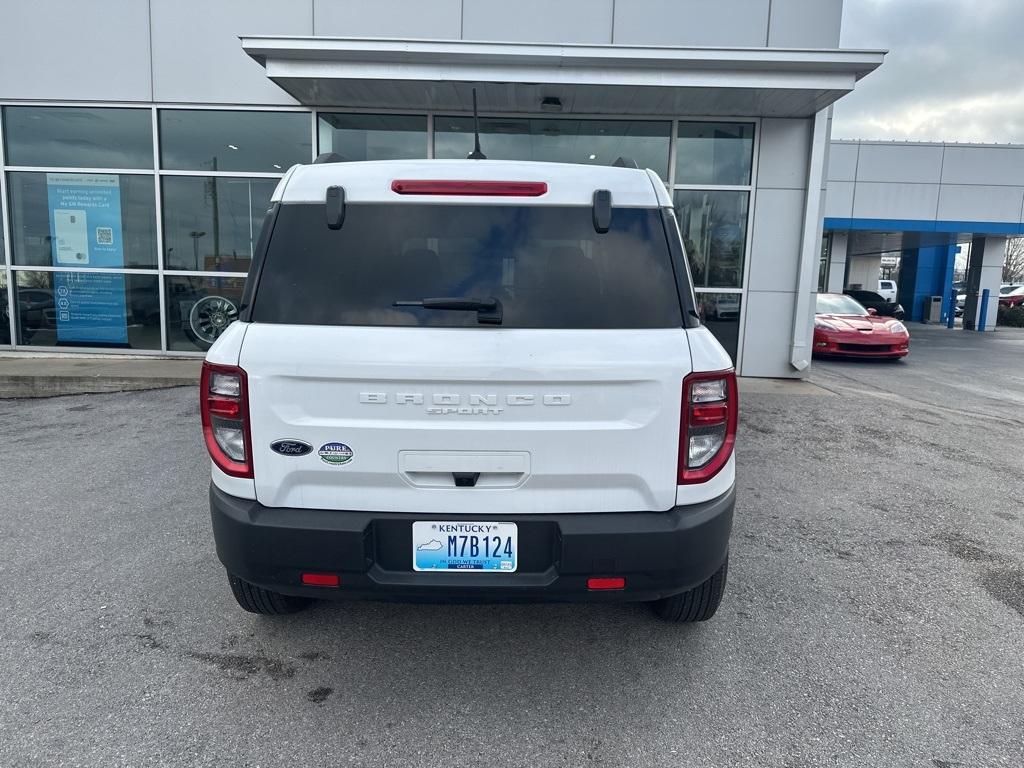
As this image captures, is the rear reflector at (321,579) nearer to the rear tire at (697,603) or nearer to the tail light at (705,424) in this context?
the tail light at (705,424)

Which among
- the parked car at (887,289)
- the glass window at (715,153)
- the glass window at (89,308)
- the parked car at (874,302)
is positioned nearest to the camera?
the glass window at (715,153)

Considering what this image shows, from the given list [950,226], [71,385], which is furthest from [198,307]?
[950,226]

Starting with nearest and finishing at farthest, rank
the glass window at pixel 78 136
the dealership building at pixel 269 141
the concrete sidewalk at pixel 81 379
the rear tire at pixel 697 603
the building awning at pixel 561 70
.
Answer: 1. the rear tire at pixel 697 603
2. the building awning at pixel 561 70
3. the concrete sidewalk at pixel 81 379
4. the dealership building at pixel 269 141
5. the glass window at pixel 78 136

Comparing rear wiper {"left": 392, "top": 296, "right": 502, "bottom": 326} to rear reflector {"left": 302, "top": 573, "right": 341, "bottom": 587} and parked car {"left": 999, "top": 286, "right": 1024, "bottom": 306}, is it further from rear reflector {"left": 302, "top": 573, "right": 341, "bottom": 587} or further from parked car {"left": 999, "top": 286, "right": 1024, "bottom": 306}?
parked car {"left": 999, "top": 286, "right": 1024, "bottom": 306}

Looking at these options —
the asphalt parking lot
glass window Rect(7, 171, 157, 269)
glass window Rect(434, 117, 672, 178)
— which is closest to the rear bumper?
the asphalt parking lot

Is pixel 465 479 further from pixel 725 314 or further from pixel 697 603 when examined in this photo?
pixel 725 314

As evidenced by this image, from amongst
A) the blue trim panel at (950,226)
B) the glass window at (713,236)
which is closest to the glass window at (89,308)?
the glass window at (713,236)

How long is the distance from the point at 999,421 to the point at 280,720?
27.2ft

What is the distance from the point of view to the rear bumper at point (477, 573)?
7.38ft

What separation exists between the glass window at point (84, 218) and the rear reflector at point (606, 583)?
31.3ft

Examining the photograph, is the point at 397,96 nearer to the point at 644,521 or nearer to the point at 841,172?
the point at 644,521

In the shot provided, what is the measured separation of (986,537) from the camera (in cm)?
418

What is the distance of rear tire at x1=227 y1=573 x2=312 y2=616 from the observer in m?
2.79

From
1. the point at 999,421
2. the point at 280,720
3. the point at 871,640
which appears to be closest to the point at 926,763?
the point at 871,640
